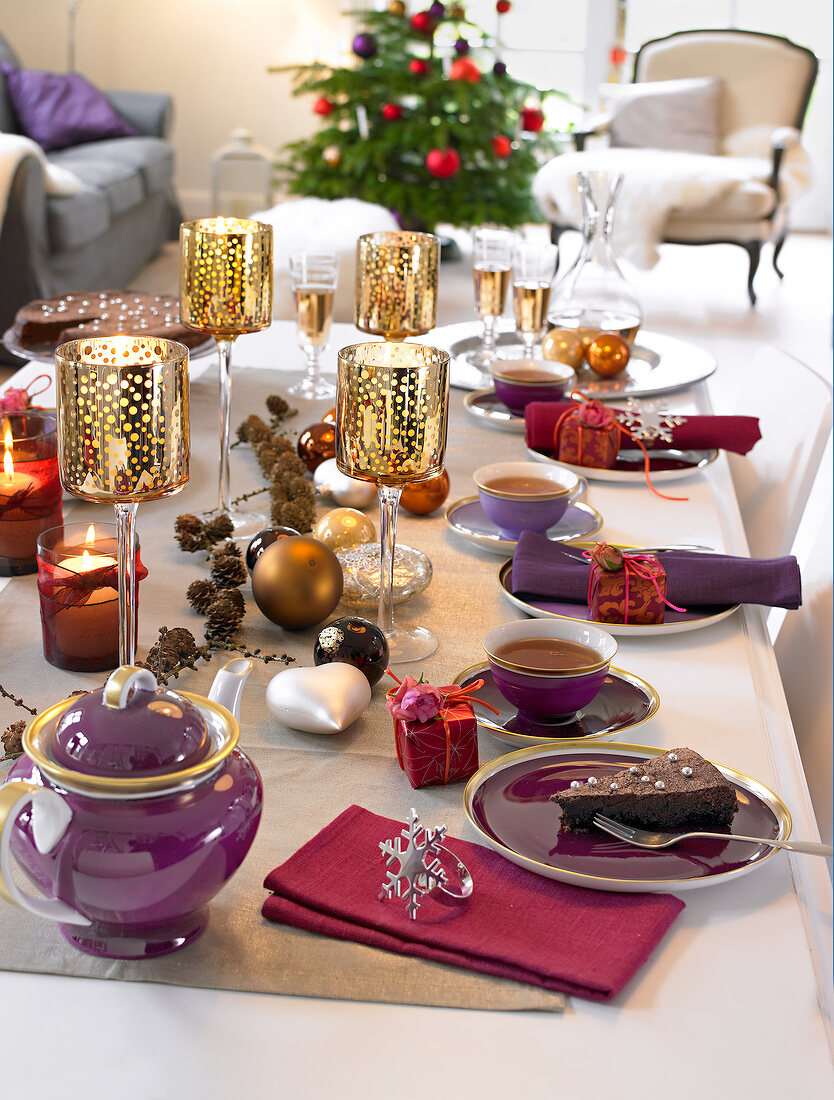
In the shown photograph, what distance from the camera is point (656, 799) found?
0.69 meters

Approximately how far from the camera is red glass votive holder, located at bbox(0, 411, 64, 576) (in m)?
1.05

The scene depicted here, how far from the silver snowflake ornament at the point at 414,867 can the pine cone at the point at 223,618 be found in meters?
0.34

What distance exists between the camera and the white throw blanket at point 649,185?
15.8 ft

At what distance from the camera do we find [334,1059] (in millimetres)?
550

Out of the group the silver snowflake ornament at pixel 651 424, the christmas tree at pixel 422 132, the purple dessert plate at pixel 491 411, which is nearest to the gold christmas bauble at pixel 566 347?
the purple dessert plate at pixel 491 411

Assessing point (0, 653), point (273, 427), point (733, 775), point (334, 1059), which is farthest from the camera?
point (273, 427)

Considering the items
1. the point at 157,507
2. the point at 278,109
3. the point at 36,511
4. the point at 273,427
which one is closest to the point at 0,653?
the point at 36,511

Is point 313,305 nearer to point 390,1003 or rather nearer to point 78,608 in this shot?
point 78,608

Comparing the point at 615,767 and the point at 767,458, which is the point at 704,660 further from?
the point at 767,458

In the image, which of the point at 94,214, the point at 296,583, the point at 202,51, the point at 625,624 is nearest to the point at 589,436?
the point at 625,624

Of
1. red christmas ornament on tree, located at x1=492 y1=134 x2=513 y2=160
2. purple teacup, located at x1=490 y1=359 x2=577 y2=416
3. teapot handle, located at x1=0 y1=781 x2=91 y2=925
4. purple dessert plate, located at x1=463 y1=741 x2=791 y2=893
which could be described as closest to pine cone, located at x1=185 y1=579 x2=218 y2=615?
purple dessert plate, located at x1=463 y1=741 x2=791 y2=893

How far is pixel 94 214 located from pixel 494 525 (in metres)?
3.54

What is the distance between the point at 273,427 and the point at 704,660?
0.74m

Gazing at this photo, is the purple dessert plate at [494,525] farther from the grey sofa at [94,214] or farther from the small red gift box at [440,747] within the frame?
the grey sofa at [94,214]
